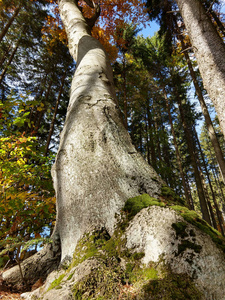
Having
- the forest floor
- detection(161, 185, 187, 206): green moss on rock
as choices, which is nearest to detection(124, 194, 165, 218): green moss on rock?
detection(161, 185, 187, 206): green moss on rock

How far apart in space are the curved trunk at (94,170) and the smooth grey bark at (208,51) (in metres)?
1.54

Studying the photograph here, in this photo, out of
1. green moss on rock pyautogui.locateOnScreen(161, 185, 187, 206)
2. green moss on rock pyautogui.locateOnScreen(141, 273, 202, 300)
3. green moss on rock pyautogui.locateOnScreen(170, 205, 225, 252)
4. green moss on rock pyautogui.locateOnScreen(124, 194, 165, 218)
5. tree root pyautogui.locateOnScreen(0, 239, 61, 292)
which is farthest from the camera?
tree root pyautogui.locateOnScreen(0, 239, 61, 292)

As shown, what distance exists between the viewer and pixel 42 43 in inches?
408

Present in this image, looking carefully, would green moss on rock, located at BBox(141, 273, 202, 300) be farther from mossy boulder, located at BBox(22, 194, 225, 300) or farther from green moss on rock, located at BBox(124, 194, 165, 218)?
green moss on rock, located at BBox(124, 194, 165, 218)

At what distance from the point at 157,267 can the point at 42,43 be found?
509 inches

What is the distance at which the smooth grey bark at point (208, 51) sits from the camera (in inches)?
91.8

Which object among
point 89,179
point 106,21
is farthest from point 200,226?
point 106,21

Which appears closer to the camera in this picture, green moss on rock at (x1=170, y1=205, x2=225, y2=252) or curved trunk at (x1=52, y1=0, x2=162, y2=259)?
green moss on rock at (x1=170, y1=205, x2=225, y2=252)

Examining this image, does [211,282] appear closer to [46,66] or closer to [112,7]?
[112,7]

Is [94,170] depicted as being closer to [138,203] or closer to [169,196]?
[138,203]

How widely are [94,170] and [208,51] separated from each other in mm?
2663

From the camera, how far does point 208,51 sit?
2562 millimetres

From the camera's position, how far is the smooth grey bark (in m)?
2.33

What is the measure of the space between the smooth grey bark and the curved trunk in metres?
1.54
